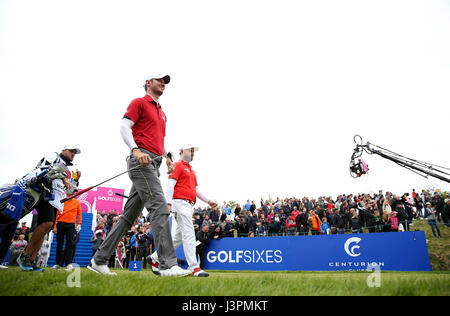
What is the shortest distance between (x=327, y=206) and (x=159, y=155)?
58.4 ft

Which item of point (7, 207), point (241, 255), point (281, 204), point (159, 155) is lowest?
point (241, 255)

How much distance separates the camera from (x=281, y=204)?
72.1 feet

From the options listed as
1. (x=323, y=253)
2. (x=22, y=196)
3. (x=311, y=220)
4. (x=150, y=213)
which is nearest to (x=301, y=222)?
(x=311, y=220)

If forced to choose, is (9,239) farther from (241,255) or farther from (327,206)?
(327,206)

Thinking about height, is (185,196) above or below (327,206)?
below

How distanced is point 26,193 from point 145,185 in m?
2.06

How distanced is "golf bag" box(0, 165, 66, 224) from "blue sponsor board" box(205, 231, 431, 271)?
9.99 m

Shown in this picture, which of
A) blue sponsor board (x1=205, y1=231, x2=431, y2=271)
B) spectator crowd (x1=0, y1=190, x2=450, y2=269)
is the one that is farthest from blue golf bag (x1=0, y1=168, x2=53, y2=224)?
blue sponsor board (x1=205, y1=231, x2=431, y2=271)

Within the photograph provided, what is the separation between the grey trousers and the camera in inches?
152
